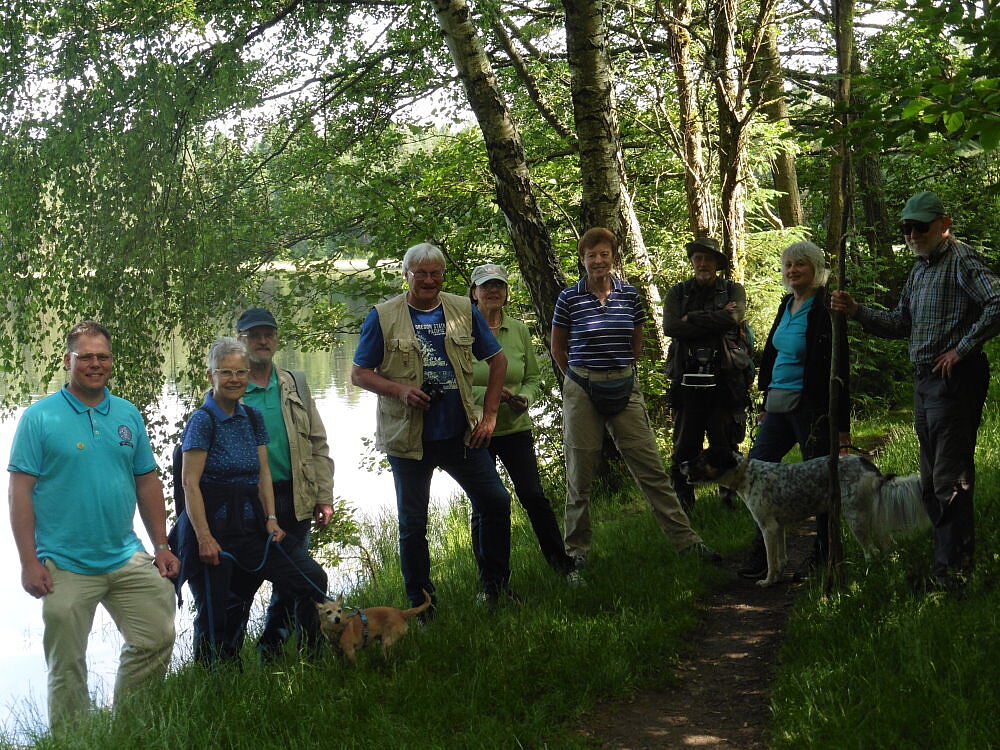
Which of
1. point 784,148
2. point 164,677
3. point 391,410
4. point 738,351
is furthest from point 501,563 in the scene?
point 784,148

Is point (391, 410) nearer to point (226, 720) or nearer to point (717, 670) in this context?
point (226, 720)

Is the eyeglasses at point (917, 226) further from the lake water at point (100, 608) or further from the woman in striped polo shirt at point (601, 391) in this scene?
the lake water at point (100, 608)

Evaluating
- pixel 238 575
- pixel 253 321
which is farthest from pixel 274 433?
pixel 238 575

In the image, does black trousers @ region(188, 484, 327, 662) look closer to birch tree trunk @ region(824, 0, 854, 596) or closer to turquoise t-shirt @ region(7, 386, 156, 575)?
turquoise t-shirt @ region(7, 386, 156, 575)

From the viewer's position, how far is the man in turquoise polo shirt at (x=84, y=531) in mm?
4094

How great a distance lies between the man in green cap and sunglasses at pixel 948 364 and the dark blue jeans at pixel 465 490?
2.15 meters

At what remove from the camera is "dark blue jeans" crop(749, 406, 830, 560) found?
5594 mm

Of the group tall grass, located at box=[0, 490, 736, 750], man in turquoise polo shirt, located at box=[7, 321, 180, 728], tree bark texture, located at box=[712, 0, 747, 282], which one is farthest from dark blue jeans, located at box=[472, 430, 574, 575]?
tree bark texture, located at box=[712, 0, 747, 282]

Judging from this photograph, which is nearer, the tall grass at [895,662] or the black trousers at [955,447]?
the tall grass at [895,662]

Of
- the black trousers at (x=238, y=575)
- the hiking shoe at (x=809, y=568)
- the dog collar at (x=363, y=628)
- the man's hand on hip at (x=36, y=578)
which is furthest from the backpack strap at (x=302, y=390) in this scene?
the hiking shoe at (x=809, y=568)

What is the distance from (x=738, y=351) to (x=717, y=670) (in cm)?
272

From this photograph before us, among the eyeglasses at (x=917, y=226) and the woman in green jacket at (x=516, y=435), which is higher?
the eyeglasses at (x=917, y=226)

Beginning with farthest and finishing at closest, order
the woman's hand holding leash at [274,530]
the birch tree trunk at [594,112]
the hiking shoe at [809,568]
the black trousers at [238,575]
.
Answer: the birch tree trunk at [594,112], the hiking shoe at [809,568], the woman's hand holding leash at [274,530], the black trousers at [238,575]

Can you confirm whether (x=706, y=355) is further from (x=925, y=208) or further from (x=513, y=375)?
(x=925, y=208)
